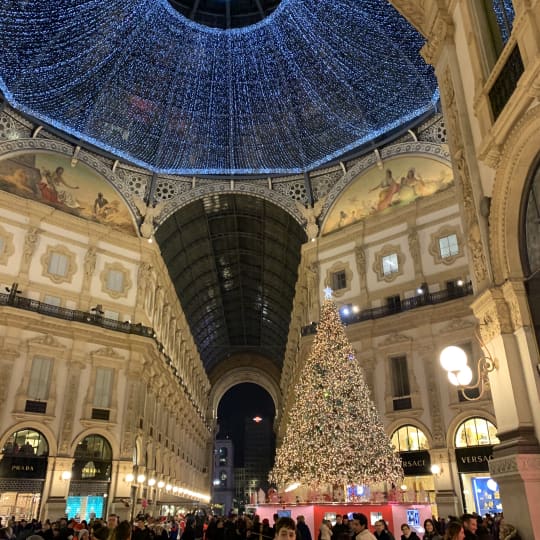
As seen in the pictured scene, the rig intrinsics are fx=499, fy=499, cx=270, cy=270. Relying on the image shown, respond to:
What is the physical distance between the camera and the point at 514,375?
7297 mm

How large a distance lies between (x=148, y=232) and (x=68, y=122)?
309 inches

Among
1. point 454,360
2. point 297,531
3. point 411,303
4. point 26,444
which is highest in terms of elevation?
point 411,303

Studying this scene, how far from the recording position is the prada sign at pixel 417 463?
73.3ft

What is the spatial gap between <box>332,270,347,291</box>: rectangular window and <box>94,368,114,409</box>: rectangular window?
13.5 m

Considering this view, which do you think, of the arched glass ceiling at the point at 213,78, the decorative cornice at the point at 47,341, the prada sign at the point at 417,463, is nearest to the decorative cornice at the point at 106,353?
the decorative cornice at the point at 47,341

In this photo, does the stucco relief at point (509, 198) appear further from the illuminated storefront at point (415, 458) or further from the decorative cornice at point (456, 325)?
the illuminated storefront at point (415, 458)

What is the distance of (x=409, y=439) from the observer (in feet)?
76.5

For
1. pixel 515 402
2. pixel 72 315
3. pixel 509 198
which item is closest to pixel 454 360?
pixel 515 402

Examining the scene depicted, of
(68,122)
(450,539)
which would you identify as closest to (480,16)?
(450,539)

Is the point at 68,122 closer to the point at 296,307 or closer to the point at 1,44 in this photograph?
the point at 1,44

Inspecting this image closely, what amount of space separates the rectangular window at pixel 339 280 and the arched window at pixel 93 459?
49.4 feet

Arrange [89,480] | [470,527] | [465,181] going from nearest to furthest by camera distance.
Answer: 1. [470,527]
2. [465,181]
3. [89,480]

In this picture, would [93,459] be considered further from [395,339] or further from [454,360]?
[454,360]

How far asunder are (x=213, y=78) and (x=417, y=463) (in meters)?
22.9
